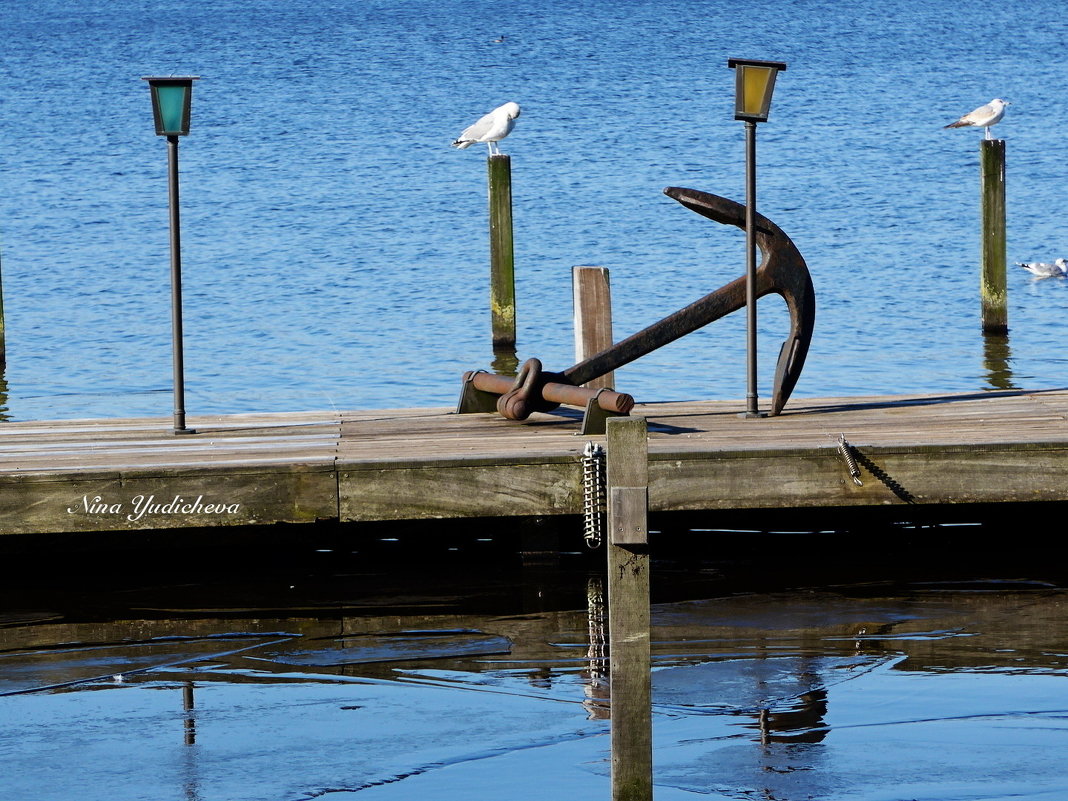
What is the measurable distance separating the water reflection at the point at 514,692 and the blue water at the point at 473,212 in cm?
690

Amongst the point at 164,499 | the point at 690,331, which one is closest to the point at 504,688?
the point at 164,499

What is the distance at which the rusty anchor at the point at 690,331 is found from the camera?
8.25 meters

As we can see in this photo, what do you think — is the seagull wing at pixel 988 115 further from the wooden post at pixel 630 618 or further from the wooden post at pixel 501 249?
the wooden post at pixel 630 618

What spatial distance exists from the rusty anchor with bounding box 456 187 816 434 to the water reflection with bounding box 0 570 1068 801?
91 cm

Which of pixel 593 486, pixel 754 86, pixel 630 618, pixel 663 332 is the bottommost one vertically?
pixel 630 618

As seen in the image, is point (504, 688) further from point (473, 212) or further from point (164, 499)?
point (473, 212)

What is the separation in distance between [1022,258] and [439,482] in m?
16.9

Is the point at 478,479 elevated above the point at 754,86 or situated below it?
below

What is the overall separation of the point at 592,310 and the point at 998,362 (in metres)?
7.56

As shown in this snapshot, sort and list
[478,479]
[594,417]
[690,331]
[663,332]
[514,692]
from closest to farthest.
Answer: [514,692] < [478,479] < [594,417] < [690,331] < [663,332]

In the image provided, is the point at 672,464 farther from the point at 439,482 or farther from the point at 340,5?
the point at 340,5

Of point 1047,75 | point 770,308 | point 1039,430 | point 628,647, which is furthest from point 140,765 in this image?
point 1047,75

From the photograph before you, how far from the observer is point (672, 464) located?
7.56m

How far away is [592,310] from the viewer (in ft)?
31.3
